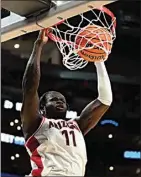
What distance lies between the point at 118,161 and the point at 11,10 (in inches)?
204

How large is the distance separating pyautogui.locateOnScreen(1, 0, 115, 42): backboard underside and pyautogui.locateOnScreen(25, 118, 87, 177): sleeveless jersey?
378 mm

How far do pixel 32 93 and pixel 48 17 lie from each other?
319mm

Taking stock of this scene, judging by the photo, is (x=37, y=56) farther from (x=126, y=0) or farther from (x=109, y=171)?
(x=109, y=171)

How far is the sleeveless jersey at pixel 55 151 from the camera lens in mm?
2000

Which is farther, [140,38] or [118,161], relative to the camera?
[118,161]

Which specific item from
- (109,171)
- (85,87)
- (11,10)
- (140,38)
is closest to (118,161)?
(109,171)

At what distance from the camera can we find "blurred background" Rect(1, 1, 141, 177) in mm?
6188

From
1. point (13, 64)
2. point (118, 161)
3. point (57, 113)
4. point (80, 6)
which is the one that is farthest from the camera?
point (118, 161)

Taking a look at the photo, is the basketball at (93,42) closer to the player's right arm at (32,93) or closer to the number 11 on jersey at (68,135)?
the player's right arm at (32,93)

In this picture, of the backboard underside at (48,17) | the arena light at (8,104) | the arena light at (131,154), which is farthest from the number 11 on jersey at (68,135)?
the arena light at (131,154)

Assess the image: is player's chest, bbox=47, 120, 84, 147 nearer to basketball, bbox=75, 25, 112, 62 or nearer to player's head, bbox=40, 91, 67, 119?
player's head, bbox=40, 91, 67, 119

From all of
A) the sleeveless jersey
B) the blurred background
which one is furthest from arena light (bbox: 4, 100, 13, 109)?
the sleeveless jersey

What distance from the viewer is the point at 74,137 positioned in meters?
2.09

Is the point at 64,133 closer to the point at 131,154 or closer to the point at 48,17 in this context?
the point at 48,17
